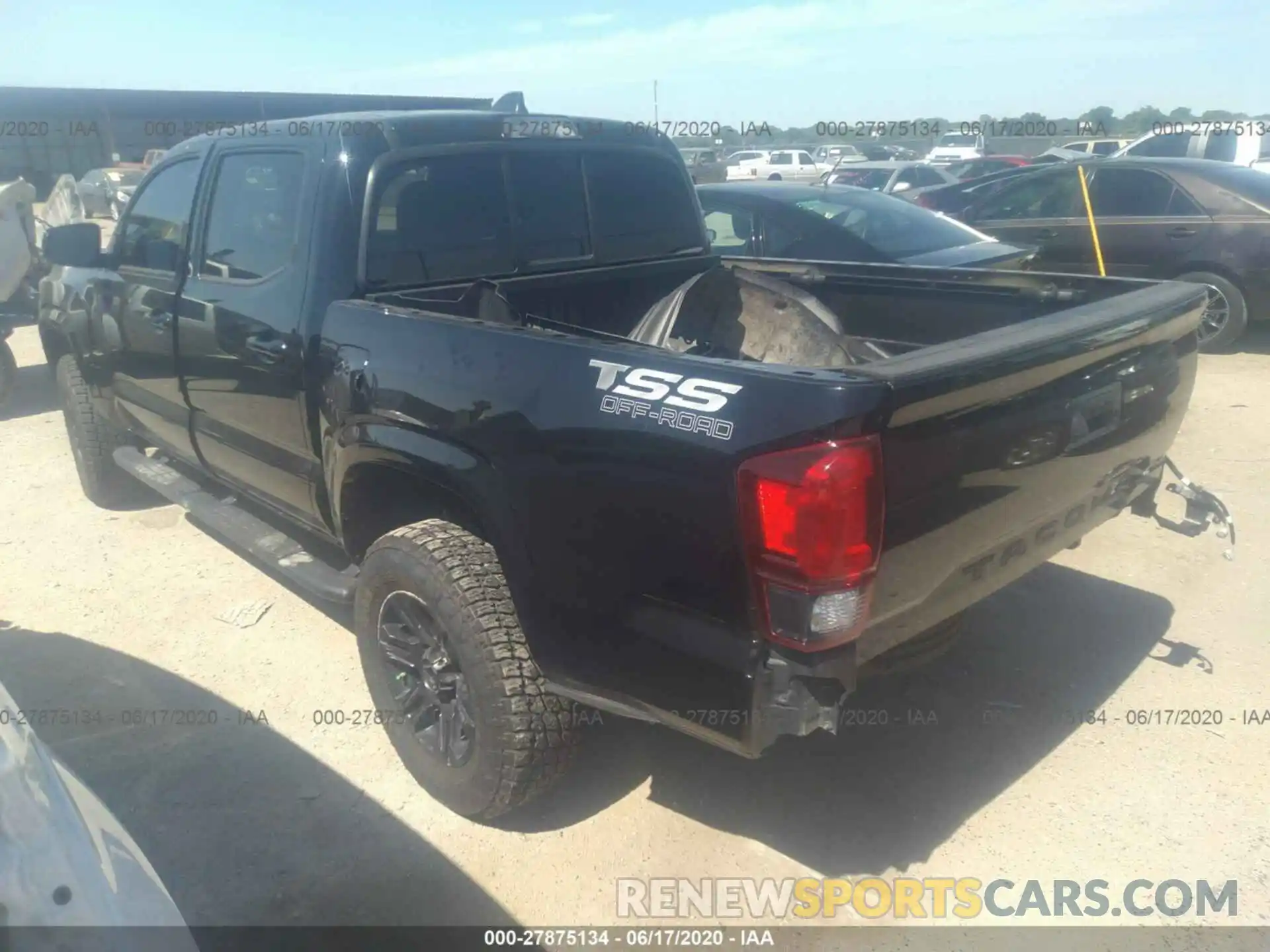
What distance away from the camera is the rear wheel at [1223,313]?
803cm

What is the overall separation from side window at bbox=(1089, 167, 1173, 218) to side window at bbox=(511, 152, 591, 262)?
6.67 meters

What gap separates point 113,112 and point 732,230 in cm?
3836

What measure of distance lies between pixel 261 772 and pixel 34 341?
9.80 meters

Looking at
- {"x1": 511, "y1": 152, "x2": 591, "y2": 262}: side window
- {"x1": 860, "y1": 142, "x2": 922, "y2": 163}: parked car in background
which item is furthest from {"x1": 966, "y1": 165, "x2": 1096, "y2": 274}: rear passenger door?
{"x1": 860, "y1": 142, "x2": 922, "y2": 163}: parked car in background

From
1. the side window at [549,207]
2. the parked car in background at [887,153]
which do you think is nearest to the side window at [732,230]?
the side window at [549,207]

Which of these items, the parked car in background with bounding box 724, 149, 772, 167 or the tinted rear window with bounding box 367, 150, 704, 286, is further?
the parked car in background with bounding box 724, 149, 772, 167

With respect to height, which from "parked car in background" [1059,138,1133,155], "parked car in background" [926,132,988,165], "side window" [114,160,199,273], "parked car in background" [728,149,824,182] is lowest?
"parked car in background" [728,149,824,182]

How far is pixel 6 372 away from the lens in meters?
7.88

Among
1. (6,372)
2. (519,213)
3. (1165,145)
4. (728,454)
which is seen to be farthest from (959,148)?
(728,454)

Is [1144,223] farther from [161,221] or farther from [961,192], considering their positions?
[161,221]

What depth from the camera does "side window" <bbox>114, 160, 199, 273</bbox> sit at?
406cm

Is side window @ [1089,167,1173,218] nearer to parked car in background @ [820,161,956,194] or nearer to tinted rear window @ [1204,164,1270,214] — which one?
tinted rear window @ [1204,164,1270,214]

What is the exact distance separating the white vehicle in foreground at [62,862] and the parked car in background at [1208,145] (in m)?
16.6

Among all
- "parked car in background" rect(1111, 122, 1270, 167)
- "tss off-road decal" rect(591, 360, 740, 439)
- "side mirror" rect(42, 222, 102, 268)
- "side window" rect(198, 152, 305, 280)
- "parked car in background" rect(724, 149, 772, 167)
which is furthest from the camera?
"parked car in background" rect(724, 149, 772, 167)
